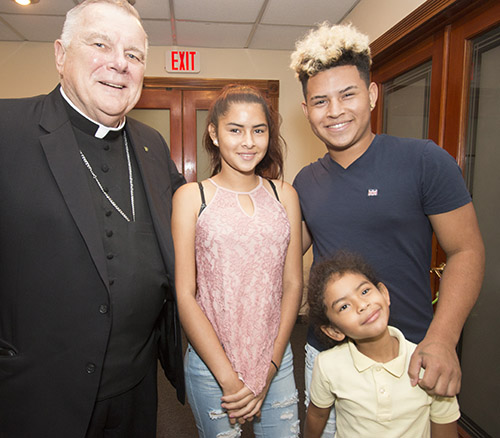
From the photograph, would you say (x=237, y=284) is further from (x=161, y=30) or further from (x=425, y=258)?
(x=161, y=30)

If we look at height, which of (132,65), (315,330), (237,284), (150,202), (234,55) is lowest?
(315,330)

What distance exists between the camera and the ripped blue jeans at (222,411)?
131cm

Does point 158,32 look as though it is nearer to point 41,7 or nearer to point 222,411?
point 41,7

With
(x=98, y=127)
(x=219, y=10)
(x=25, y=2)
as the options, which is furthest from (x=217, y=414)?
(x=25, y=2)

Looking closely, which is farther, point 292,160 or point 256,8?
point 292,160

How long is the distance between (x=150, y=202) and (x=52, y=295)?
41 centimetres

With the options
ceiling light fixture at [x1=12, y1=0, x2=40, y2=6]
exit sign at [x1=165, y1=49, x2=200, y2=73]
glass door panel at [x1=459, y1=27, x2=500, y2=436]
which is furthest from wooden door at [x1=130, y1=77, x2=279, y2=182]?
glass door panel at [x1=459, y1=27, x2=500, y2=436]

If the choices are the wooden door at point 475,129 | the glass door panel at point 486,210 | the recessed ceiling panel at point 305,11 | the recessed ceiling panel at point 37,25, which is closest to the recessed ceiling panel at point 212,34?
the recessed ceiling panel at point 305,11

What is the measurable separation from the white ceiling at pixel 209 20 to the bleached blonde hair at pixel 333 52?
2104 millimetres

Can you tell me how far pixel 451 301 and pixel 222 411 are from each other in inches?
32.7

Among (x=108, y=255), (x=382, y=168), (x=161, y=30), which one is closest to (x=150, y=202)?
(x=108, y=255)

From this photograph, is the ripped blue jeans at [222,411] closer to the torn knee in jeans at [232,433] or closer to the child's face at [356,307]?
the torn knee in jeans at [232,433]

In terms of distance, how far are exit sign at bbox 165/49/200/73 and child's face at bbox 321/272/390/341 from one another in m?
3.63

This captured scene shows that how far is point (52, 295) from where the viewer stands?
1.10 m
